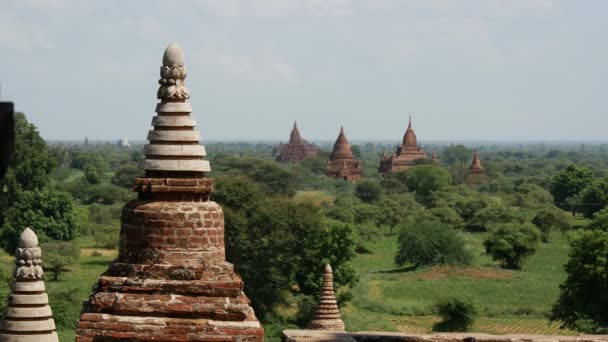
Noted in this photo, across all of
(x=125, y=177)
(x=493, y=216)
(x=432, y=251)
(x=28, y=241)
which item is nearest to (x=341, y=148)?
(x=125, y=177)

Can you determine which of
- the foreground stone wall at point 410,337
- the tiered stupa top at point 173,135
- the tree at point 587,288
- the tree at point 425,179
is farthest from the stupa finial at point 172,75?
the tree at point 425,179

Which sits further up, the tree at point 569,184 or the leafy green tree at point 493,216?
the tree at point 569,184

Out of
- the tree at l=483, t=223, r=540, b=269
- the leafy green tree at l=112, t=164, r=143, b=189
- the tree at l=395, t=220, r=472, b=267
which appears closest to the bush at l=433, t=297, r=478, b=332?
the tree at l=395, t=220, r=472, b=267

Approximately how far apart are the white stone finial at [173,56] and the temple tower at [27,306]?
3316 millimetres

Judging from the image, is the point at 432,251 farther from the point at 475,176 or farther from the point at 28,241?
the point at 475,176

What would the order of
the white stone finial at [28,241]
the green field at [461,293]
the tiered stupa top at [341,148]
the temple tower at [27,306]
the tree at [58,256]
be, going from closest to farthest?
the temple tower at [27,306]
the white stone finial at [28,241]
the green field at [461,293]
the tree at [58,256]
the tiered stupa top at [341,148]

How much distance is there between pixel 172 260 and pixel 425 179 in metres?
86.6

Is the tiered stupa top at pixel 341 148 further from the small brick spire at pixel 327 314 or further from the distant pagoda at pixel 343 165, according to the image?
the small brick spire at pixel 327 314

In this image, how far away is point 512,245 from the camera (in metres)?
50.6

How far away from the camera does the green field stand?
3678 centimetres

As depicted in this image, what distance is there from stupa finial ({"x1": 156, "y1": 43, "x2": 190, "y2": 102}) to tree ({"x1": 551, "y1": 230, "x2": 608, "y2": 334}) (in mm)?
25819

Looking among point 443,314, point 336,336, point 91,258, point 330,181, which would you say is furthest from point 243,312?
point 330,181

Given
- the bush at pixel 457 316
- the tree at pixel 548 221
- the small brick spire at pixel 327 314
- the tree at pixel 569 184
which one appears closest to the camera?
the small brick spire at pixel 327 314

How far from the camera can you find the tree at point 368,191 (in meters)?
86.3
